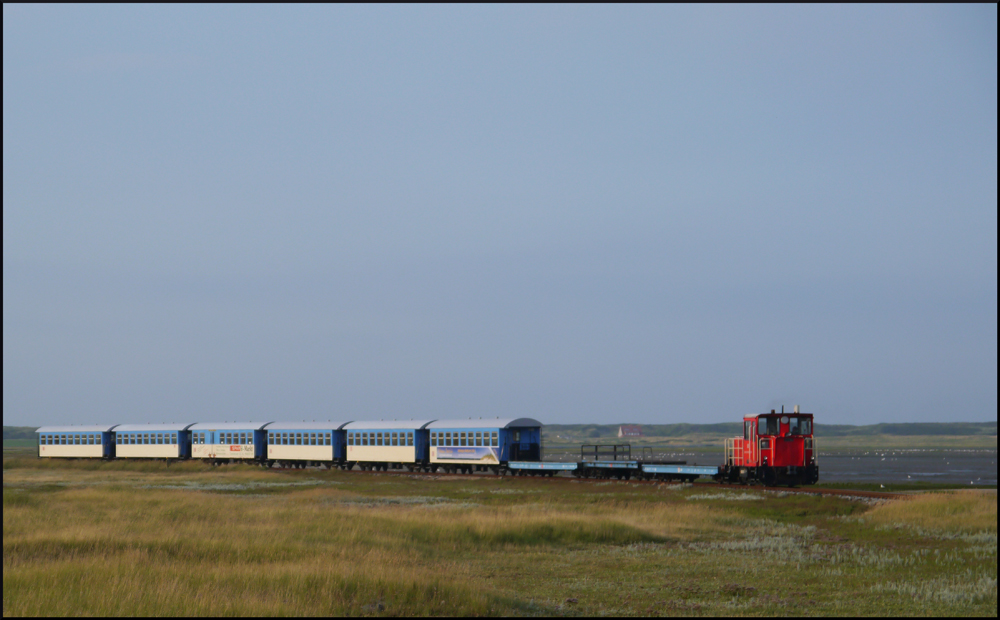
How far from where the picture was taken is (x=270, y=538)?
2220 centimetres

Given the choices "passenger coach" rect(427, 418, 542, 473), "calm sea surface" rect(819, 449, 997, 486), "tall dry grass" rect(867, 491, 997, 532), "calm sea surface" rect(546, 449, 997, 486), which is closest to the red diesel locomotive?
"tall dry grass" rect(867, 491, 997, 532)

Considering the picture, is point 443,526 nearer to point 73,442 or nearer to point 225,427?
point 225,427

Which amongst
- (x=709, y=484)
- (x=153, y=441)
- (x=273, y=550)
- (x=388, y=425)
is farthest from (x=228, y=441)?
(x=273, y=550)

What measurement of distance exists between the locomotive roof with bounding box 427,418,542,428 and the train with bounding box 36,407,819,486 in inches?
2.7

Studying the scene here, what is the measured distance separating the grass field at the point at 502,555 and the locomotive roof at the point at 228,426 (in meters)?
34.1

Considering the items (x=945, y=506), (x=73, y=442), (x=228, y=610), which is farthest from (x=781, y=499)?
(x=73, y=442)

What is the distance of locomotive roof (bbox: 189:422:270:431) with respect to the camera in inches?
2887

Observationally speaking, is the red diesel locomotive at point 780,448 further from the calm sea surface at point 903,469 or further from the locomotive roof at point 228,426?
the locomotive roof at point 228,426

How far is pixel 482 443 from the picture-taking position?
56438 millimetres

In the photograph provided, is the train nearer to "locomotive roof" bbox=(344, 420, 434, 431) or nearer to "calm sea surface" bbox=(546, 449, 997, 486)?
"locomotive roof" bbox=(344, 420, 434, 431)

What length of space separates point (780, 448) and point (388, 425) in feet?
100

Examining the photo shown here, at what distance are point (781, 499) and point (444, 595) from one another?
25.4 metres

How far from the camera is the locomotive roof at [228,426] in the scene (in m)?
73.3

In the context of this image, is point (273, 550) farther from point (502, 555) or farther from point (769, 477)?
point (769, 477)
